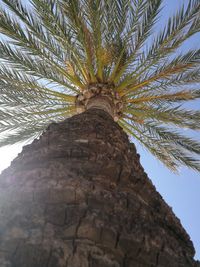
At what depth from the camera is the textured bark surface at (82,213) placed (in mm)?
2021

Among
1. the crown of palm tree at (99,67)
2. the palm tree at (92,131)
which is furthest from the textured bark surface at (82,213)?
the crown of palm tree at (99,67)

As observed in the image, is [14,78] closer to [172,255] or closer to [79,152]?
[79,152]

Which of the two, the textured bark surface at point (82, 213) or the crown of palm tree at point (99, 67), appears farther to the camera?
the crown of palm tree at point (99, 67)

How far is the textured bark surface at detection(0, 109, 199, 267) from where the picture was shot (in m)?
2.02

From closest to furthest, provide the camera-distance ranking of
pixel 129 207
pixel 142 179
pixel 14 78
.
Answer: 1. pixel 129 207
2. pixel 142 179
3. pixel 14 78

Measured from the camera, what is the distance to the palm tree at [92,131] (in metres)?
2.16

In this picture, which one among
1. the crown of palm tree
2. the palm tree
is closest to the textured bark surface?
the palm tree

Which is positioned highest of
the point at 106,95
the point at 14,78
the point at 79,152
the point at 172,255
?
the point at 14,78

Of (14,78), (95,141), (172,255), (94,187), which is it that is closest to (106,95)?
(14,78)

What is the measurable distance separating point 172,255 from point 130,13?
19.6ft

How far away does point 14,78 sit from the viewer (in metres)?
7.89

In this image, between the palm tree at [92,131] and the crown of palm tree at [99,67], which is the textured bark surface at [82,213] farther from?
the crown of palm tree at [99,67]

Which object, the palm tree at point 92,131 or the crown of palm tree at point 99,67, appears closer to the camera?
the palm tree at point 92,131

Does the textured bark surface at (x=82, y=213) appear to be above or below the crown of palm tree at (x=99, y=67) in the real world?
below
